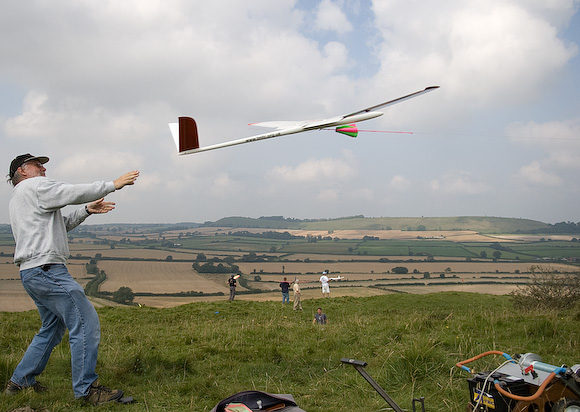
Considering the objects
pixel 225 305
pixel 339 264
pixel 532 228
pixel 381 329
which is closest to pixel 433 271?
pixel 339 264

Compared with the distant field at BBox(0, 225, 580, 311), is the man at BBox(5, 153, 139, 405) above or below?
above

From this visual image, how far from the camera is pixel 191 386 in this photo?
5.54m

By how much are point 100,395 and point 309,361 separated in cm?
309

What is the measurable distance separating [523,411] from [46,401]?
4.81 metres

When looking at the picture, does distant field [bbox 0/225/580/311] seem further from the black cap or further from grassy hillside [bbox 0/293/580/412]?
the black cap

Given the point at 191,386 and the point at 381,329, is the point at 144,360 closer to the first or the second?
the point at 191,386

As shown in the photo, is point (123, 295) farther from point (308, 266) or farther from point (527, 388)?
point (527, 388)

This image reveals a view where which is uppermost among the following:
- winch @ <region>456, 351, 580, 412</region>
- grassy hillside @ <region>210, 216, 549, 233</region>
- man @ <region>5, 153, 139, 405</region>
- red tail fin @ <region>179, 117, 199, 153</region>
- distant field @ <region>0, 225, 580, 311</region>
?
red tail fin @ <region>179, 117, 199, 153</region>

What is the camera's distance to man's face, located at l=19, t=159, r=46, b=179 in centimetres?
520

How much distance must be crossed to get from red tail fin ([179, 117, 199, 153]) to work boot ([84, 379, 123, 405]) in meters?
4.21

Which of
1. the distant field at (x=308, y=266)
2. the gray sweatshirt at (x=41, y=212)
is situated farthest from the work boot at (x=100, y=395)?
the distant field at (x=308, y=266)

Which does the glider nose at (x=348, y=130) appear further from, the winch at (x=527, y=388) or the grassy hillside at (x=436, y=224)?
the grassy hillside at (x=436, y=224)

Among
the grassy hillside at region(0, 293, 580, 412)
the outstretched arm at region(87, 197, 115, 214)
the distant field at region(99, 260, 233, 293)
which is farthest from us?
the distant field at region(99, 260, 233, 293)

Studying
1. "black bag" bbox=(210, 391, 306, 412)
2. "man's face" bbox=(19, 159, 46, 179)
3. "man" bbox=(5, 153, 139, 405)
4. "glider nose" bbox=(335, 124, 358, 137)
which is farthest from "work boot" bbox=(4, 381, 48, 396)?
"glider nose" bbox=(335, 124, 358, 137)
